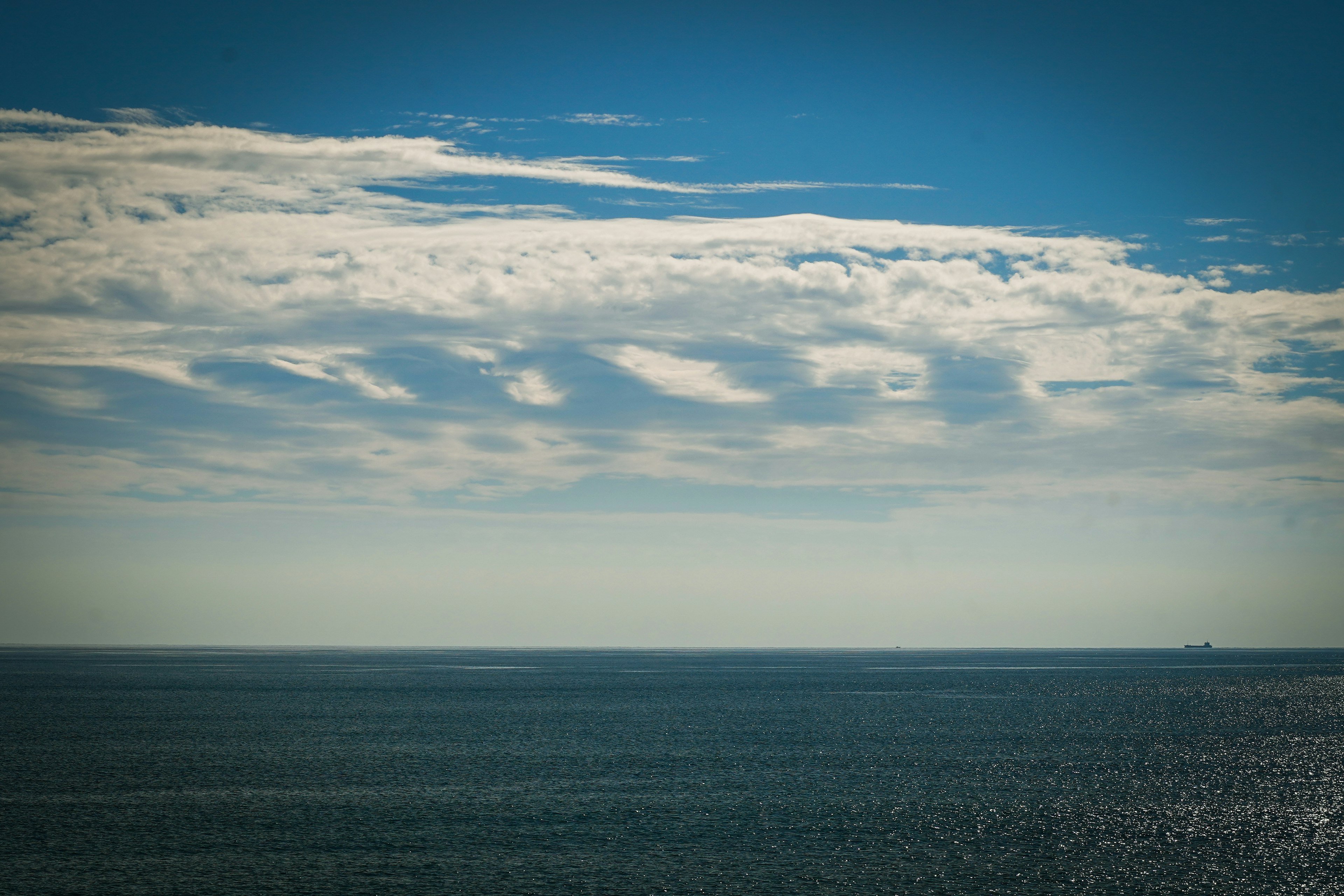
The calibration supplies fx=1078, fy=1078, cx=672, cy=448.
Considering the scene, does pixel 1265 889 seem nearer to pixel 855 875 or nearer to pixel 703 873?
pixel 855 875

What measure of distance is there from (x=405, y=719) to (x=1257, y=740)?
7736 cm

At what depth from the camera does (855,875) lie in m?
40.8

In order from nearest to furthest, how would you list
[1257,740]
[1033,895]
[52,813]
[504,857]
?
[1033,895], [504,857], [52,813], [1257,740]

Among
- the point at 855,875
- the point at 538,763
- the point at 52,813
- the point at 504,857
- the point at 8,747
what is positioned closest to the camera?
the point at 855,875

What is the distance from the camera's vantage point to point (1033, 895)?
38.1 meters

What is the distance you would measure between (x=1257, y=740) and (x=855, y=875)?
65443 millimetres

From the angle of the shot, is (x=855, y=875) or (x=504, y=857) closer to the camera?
(x=855, y=875)

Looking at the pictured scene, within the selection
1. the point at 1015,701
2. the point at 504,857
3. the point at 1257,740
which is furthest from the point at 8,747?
the point at 1015,701

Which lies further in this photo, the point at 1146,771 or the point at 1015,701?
the point at 1015,701

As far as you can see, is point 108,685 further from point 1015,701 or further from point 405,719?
point 1015,701

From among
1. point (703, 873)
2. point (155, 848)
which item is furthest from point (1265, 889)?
point (155, 848)

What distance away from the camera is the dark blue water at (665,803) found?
40719 millimetres

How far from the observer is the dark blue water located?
134 ft

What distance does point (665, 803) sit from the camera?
184ft
